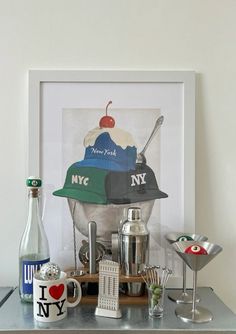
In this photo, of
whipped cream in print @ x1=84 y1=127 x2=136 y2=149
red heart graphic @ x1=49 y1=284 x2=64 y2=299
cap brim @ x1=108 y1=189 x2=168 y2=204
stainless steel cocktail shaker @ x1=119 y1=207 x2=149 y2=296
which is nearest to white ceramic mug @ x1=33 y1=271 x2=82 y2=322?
red heart graphic @ x1=49 y1=284 x2=64 y2=299

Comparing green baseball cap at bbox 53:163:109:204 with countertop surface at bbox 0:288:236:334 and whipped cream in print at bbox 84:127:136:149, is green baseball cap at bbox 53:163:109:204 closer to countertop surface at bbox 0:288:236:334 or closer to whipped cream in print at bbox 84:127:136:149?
whipped cream in print at bbox 84:127:136:149

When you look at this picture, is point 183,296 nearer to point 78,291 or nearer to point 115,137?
point 78,291

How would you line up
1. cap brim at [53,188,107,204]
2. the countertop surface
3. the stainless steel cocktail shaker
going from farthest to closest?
cap brim at [53,188,107,204] → the stainless steel cocktail shaker → the countertop surface

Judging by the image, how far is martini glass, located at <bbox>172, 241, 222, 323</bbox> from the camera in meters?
0.76

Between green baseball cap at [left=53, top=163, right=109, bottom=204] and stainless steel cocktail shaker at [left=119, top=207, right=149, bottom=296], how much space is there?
0.13 m

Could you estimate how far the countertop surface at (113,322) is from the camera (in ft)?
2.34

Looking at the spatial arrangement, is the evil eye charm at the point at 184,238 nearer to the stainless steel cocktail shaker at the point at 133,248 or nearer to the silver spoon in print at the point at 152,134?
the stainless steel cocktail shaker at the point at 133,248

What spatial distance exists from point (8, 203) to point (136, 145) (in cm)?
39

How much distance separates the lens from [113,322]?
0.75 m

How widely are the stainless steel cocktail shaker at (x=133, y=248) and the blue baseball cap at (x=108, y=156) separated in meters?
0.15

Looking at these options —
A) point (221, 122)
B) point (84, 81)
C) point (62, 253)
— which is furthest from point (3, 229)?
point (221, 122)

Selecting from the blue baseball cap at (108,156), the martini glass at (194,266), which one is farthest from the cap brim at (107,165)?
the martini glass at (194,266)

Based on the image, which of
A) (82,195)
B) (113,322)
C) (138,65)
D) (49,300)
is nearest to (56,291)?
(49,300)

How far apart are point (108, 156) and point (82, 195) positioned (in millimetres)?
125
